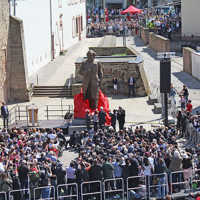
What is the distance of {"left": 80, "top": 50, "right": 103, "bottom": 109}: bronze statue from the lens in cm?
2689

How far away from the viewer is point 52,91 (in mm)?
35438

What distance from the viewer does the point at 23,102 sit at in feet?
110

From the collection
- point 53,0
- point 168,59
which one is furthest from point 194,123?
point 53,0

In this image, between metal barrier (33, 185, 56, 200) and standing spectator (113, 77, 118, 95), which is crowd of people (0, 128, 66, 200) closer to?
metal barrier (33, 185, 56, 200)

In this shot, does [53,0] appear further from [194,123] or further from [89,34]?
[194,123]

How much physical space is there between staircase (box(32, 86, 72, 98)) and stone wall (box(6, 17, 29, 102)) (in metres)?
1.41

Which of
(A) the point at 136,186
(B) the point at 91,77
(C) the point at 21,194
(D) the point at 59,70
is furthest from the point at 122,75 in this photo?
(C) the point at 21,194

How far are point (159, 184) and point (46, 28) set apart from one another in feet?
99.0

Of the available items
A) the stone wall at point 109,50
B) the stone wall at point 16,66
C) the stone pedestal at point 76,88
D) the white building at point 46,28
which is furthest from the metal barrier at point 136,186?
the stone wall at point 109,50

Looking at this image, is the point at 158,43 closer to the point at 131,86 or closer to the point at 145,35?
the point at 145,35

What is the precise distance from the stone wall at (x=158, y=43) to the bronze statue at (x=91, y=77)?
23041mm

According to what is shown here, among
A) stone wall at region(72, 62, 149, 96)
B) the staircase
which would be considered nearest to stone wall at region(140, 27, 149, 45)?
stone wall at region(72, 62, 149, 96)

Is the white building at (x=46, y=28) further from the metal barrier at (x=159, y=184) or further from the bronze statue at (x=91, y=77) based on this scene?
the metal barrier at (x=159, y=184)

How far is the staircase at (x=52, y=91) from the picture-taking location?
35000 mm
